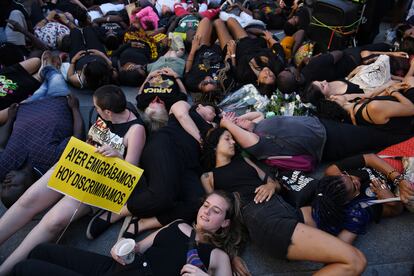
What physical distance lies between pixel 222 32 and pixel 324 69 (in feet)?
5.91

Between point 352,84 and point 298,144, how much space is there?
1451 millimetres

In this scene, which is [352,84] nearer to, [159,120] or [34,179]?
[159,120]

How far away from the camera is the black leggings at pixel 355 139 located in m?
3.48

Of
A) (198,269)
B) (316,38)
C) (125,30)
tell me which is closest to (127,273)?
(198,269)

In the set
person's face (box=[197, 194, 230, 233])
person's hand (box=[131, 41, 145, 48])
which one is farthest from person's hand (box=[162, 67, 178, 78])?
person's face (box=[197, 194, 230, 233])

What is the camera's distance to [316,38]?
534 centimetres

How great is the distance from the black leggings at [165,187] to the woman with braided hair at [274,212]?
0.17 metres

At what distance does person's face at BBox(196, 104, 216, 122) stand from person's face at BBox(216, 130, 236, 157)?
23.2 inches

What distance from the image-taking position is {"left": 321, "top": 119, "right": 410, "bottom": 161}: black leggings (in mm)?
3484

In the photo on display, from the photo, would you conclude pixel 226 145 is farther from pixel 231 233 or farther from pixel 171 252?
pixel 171 252

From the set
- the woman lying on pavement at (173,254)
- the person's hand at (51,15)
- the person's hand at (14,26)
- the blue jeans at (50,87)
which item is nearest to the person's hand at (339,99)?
the woman lying on pavement at (173,254)

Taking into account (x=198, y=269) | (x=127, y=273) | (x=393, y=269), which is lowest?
(x=393, y=269)

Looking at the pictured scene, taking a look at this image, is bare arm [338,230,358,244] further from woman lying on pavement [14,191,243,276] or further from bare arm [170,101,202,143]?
bare arm [170,101,202,143]

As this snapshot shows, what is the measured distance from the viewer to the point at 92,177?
8.64 ft
